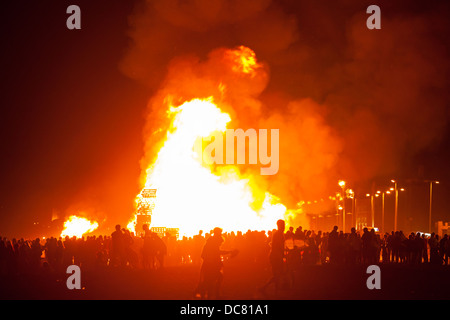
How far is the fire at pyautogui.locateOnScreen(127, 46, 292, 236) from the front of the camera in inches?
1479

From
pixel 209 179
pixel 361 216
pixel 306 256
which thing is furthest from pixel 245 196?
pixel 361 216

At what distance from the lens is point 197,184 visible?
3791 cm

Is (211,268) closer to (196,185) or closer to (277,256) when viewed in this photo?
(277,256)

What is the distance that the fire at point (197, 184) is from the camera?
3756 cm

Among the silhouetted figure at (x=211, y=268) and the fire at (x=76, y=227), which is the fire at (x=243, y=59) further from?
the silhouetted figure at (x=211, y=268)

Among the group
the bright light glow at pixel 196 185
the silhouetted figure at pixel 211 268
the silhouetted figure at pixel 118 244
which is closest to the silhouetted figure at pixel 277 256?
the silhouetted figure at pixel 211 268

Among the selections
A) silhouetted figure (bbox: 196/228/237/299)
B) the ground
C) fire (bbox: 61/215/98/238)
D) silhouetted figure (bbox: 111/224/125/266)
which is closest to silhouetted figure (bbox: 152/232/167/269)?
the ground

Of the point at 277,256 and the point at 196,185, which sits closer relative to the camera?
the point at 277,256

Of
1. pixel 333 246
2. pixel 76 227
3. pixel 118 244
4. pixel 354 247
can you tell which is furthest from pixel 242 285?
pixel 76 227
